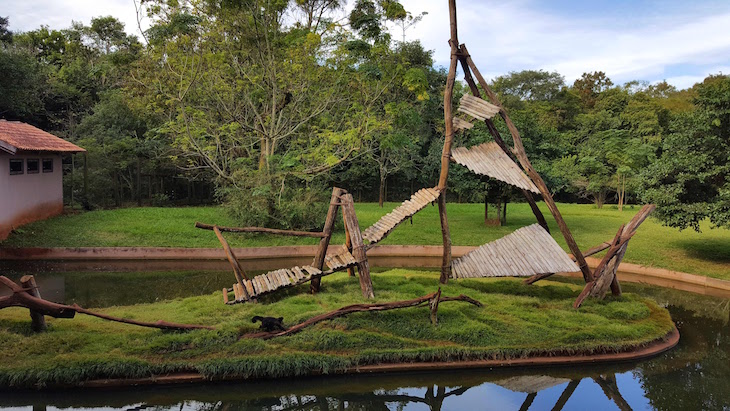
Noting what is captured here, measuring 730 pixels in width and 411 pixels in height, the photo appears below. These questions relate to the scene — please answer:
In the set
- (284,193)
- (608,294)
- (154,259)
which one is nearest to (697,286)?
(608,294)

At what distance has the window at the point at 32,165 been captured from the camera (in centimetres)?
1342

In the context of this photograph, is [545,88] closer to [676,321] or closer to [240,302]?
[676,321]

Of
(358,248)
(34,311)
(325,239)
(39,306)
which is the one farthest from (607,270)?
(34,311)

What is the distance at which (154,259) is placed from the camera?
11.9 meters

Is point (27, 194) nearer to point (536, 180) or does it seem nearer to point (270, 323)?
point (270, 323)

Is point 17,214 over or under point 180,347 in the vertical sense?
over

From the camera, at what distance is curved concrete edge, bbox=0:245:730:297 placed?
10844 millimetres

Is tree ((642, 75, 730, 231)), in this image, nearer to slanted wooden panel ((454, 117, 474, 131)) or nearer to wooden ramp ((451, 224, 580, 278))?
wooden ramp ((451, 224, 580, 278))

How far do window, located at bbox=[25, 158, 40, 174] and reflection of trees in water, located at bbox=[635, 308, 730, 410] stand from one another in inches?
568

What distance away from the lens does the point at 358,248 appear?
23.9 ft

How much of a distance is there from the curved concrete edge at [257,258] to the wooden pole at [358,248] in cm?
424

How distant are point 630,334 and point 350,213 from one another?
13.7 feet

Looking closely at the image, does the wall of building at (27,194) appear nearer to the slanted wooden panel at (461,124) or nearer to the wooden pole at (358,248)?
the wooden pole at (358,248)

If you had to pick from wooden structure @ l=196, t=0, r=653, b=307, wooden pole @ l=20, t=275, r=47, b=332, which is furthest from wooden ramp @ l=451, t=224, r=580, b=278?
wooden pole @ l=20, t=275, r=47, b=332
